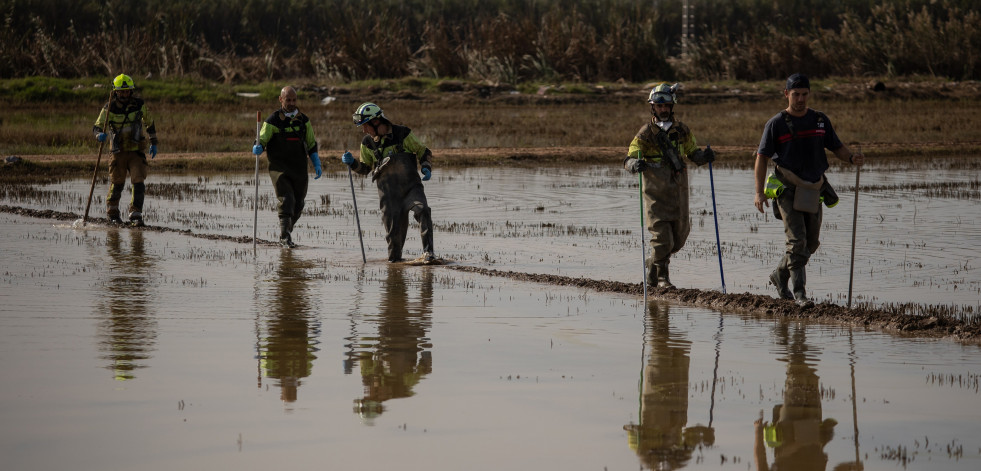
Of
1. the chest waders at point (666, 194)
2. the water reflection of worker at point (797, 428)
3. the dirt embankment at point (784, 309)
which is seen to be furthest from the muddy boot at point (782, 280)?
the water reflection of worker at point (797, 428)

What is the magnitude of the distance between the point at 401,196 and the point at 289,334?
424 centimetres

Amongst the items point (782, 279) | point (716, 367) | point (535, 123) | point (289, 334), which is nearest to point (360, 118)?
point (289, 334)

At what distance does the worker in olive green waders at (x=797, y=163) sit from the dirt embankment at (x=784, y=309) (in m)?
0.20

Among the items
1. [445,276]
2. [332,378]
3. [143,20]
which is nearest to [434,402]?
[332,378]

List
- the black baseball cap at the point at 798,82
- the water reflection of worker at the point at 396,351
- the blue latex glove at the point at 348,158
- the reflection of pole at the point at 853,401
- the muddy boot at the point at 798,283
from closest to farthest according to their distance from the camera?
1. the reflection of pole at the point at 853,401
2. the water reflection of worker at the point at 396,351
3. the black baseball cap at the point at 798,82
4. the muddy boot at the point at 798,283
5. the blue latex glove at the point at 348,158

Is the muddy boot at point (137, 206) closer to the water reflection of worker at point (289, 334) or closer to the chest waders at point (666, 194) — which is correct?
the water reflection of worker at point (289, 334)

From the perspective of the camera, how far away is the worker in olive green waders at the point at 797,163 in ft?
33.8

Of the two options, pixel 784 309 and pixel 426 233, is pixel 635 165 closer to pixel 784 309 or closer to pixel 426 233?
pixel 784 309

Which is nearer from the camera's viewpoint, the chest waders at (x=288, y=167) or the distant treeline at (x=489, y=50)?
the chest waders at (x=288, y=167)

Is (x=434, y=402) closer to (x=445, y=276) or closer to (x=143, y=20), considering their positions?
(x=445, y=276)

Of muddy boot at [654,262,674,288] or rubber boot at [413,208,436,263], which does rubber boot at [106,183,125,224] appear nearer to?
rubber boot at [413,208,436,263]

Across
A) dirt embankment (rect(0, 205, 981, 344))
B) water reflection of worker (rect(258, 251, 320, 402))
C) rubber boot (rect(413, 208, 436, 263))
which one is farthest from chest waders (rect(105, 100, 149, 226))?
dirt embankment (rect(0, 205, 981, 344))

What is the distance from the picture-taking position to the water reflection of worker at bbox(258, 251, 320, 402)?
8.16 meters

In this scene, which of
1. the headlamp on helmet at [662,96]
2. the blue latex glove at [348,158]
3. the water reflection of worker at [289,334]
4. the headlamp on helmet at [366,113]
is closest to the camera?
the water reflection of worker at [289,334]
